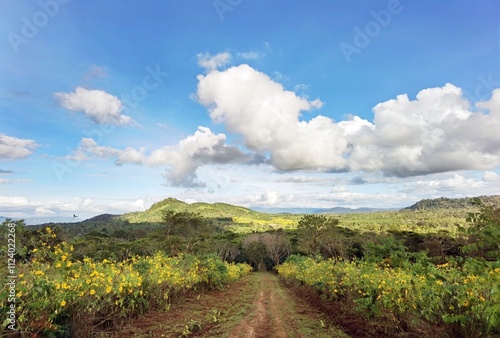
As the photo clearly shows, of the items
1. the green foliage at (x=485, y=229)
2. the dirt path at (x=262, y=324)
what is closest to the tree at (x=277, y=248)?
the dirt path at (x=262, y=324)

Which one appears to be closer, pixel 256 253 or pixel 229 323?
pixel 229 323

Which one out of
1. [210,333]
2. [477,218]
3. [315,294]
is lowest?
[315,294]

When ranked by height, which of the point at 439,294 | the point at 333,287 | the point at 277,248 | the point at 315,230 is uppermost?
the point at 439,294

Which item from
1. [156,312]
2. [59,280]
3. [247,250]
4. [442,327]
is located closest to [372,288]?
[442,327]

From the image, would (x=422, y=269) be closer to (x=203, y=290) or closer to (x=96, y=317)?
(x=96, y=317)

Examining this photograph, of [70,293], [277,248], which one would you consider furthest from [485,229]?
[277,248]

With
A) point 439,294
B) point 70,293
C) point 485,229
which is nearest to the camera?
point 485,229

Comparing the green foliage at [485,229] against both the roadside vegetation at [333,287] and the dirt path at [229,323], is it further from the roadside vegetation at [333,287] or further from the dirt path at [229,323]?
the dirt path at [229,323]

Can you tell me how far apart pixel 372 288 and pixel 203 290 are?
10.9 metres

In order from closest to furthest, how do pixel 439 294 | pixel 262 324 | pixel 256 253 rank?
pixel 439 294
pixel 262 324
pixel 256 253

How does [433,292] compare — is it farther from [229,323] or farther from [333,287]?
[333,287]

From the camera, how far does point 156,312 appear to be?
10.4 meters

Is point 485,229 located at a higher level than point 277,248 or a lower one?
higher

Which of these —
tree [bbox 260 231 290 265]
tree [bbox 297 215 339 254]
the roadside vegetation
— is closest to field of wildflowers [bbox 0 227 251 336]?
the roadside vegetation
